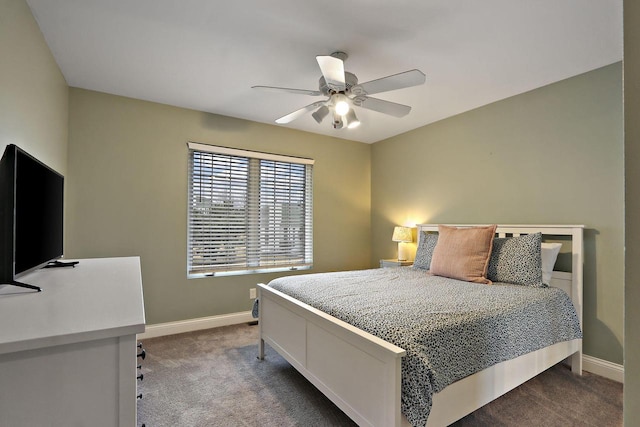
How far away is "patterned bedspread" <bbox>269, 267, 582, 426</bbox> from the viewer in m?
1.40

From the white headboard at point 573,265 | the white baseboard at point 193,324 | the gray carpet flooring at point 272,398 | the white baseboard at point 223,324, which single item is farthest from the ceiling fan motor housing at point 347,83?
the white baseboard at point 193,324

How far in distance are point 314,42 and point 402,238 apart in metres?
2.56

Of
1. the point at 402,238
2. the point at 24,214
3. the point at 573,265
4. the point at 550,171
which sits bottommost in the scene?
the point at 573,265

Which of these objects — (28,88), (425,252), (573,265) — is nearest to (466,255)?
(425,252)

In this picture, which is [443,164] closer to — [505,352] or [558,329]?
[558,329]

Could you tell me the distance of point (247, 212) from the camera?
12.4 feet

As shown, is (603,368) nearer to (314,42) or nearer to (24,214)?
(314,42)

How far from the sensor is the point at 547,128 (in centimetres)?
281

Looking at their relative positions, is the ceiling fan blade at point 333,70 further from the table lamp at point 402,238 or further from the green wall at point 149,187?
the table lamp at point 402,238

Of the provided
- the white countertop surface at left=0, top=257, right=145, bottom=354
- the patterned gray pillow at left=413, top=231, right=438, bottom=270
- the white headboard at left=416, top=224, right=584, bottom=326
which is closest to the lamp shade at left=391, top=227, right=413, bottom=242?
the patterned gray pillow at left=413, top=231, right=438, bottom=270

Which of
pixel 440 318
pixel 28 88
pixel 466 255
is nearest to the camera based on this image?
pixel 440 318

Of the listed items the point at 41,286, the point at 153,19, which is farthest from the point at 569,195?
the point at 41,286

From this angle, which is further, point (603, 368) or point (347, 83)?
point (603, 368)

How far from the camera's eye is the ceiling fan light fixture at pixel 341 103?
92.9 inches
